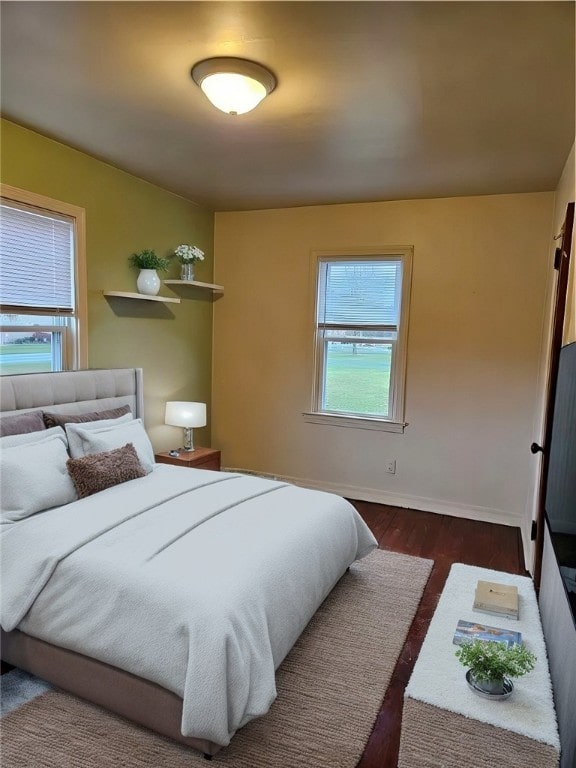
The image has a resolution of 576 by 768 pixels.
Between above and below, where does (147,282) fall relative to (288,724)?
above

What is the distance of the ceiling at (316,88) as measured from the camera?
1.80m

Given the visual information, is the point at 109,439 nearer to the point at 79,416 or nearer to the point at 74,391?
the point at 79,416

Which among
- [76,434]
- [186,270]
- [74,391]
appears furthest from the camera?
[186,270]

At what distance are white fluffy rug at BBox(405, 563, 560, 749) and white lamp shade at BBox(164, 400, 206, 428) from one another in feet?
8.71

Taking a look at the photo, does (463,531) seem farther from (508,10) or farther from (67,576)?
(508,10)

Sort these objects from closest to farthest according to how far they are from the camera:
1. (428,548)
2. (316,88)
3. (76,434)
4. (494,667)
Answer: (494,667) < (316,88) < (76,434) < (428,548)

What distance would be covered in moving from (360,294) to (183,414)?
191cm

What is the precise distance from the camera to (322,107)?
8.22 ft

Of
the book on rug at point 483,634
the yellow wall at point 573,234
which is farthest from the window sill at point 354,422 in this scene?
the book on rug at point 483,634

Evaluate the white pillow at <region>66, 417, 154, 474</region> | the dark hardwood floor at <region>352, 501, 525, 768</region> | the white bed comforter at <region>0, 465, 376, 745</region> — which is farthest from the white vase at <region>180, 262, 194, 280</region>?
the dark hardwood floor at <region>352, 501, 525, 768</region>

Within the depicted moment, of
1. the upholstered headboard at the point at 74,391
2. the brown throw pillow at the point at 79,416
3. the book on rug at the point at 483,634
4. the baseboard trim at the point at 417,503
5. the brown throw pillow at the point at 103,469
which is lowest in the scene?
the baseboard trim at the point at 417,503

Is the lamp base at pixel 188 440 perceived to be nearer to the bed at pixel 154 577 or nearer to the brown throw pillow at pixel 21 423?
the bed at pixel 154 577

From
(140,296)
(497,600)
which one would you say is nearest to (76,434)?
(140,296)

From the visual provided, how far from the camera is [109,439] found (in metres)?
3.02
